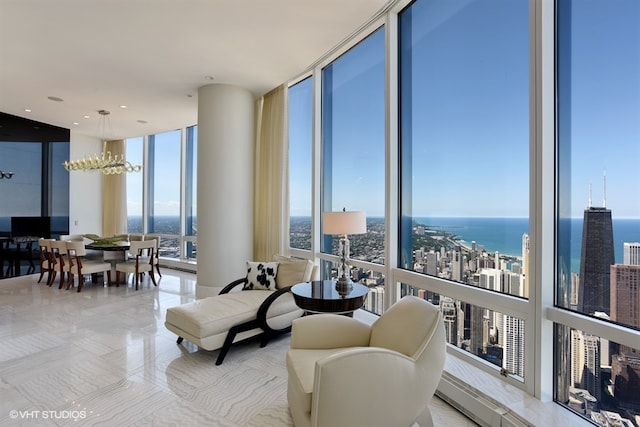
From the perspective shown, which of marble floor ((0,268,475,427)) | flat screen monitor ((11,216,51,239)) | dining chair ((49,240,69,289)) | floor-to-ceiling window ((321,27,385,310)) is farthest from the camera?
flat screen monitor ((11,216,51,239))

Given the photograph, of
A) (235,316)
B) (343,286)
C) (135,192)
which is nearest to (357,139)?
(343,286)

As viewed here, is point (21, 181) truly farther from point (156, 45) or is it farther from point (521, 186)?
point (521, 186)

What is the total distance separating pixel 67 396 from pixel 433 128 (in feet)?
12.0

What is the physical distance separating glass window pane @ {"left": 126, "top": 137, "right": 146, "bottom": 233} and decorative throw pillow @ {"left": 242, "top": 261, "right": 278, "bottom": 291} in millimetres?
6049

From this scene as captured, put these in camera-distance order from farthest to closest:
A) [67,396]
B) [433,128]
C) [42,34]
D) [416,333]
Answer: [42,34], [433,128], [67,396], [416,333]

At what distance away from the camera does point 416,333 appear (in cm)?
189

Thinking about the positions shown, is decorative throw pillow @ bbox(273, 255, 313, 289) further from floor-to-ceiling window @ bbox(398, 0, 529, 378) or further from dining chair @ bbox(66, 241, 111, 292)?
dining chair @ bbox(66, 241, 111, 292)

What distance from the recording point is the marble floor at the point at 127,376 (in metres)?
2.18

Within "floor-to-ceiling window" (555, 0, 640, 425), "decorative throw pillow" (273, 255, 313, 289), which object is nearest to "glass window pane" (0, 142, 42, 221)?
"decorative throw pillow" (273, 255, 313, 289)

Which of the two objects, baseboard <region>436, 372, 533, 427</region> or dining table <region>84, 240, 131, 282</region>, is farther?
dining table <region>84, 240, 131, 282</region>

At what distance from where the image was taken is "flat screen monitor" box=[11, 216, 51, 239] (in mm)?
6555

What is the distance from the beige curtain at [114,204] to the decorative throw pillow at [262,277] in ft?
21.2

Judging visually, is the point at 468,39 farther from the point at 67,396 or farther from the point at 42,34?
the point at 42,34

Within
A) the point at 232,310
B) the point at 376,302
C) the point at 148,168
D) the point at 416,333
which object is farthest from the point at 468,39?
the point at 148,168
